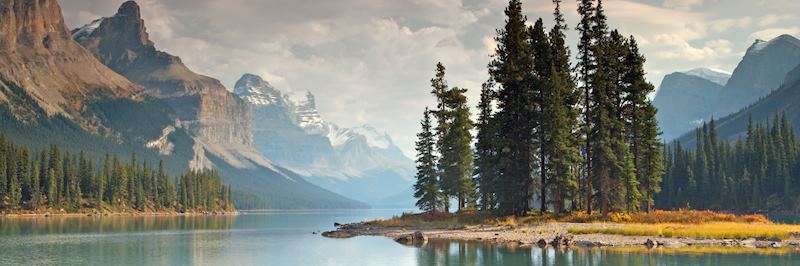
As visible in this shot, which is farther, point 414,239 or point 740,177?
point 740,177

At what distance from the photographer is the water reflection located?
45438 millimetres

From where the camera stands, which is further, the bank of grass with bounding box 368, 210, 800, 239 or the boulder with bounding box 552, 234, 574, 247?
the bank of grass with bounding box 368, 210, 800, 239

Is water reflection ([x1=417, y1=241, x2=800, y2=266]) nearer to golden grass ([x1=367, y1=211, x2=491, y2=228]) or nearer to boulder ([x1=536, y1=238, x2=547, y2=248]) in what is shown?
boulder ([x1=536, y1=238, x2=547, y2=248])

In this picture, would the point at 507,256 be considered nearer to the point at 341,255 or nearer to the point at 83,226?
the point at 341,255

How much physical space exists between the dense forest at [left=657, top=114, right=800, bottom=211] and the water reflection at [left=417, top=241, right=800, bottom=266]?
13258 cm

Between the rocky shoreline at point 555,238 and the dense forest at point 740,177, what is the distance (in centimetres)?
12172

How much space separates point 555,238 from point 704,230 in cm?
1301

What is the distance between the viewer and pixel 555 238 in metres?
55.5

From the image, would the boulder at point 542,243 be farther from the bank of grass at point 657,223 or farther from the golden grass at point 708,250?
the bank of grass at point 657,223

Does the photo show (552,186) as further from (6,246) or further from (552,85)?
(6,246)

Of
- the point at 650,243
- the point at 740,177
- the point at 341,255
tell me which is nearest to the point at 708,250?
the point at 650,243

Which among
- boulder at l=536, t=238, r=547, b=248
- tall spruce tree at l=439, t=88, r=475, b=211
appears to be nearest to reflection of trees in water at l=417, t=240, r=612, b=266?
boulder at l=536, t=238, r=547, b=248

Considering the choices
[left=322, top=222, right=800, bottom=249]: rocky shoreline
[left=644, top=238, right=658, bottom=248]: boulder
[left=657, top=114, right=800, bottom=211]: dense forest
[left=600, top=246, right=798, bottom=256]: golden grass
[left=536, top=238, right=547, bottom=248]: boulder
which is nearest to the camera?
[left=600, top=246, right=798, bottom=256]: golden grass

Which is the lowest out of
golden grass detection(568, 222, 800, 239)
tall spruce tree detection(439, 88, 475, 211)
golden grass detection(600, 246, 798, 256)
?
golden grass detection(600, 246, 798, 256)
